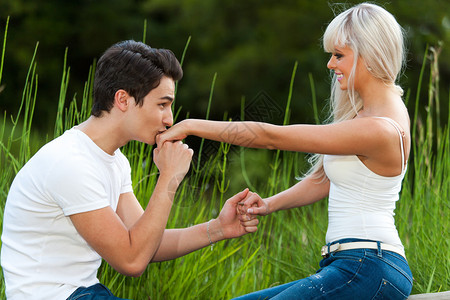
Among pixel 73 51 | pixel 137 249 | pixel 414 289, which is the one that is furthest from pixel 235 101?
pixel 137 249

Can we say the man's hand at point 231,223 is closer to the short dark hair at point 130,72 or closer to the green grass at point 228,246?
the green grass at point 228,246

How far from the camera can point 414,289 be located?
106 inches

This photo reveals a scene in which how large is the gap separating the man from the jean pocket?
2.49 ft

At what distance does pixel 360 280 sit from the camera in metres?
1.97

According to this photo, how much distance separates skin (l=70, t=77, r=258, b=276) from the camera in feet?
6.38

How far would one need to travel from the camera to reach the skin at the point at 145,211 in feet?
6.38

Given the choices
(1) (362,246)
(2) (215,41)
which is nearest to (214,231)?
(1) (362,246)

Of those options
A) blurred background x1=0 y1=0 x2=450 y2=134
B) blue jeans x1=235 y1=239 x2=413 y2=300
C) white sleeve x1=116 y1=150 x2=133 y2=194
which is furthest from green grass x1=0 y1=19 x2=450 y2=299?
blurred background x1=0 y1=0 x2=450 y2=134

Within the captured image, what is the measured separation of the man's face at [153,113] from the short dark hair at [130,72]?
0.07 feet

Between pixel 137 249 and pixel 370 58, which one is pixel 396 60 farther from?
pixel 137 249

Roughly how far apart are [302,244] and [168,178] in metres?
1.51

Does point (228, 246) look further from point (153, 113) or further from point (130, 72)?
point (130, 72)

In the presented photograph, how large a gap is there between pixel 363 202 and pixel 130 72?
3.14 ft

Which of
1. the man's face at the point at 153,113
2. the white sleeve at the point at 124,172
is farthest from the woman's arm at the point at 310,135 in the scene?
the white sleeve at the point at 124,172
